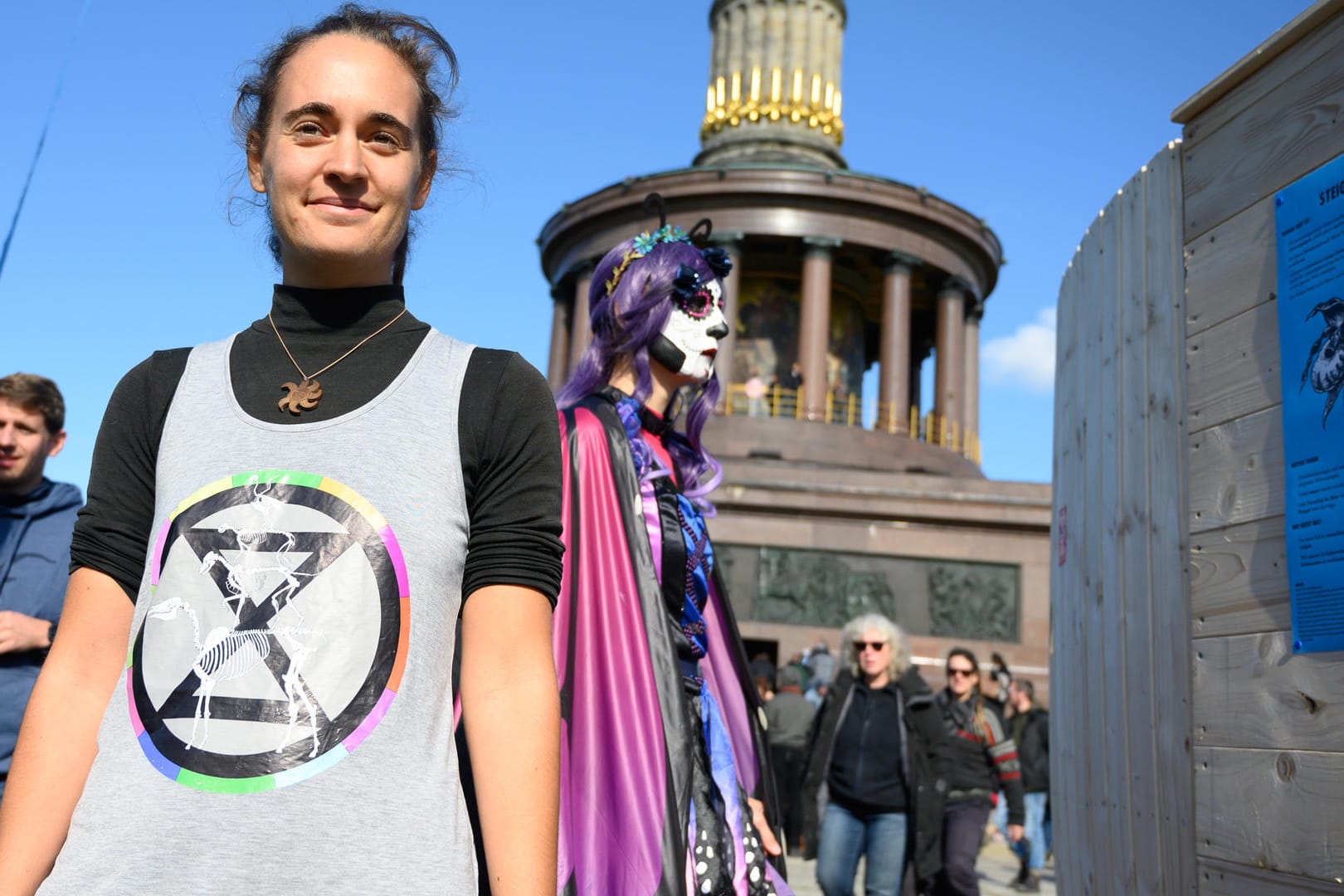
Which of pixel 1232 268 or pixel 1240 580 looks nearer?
pixel 1240 580

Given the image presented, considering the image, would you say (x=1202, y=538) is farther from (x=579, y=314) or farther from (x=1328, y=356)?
(x=579, y=314)

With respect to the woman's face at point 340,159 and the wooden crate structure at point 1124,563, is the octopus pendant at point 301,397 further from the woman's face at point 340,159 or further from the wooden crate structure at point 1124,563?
the wooden crate structure at point 1124,563

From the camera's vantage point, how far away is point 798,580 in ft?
71.8

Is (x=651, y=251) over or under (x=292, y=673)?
over

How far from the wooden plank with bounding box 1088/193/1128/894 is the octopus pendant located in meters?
2.82

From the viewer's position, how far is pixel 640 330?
3.91m

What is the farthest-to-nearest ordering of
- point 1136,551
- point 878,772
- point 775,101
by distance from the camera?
1. point 775,101
2. point 878,772
3. point 1136,551

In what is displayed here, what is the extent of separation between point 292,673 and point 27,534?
3367mm

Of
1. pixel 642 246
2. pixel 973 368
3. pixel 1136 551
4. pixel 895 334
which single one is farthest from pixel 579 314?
pixel 1136 551

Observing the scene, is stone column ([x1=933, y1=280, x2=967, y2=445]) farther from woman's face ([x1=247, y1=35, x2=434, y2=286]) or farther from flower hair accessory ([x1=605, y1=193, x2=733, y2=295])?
woman's face ([x1=247, y1=35, x2=434, y2=286])

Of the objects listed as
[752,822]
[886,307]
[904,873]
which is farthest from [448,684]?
[886,307]

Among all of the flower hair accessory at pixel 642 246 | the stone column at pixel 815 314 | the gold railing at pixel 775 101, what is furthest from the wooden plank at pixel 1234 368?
the gold railing at pixel 775 101

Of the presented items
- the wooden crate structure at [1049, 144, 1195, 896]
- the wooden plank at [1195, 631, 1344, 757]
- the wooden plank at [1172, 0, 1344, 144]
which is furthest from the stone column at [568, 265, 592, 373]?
the wooden plank at [1195, 631, 1344, 757]

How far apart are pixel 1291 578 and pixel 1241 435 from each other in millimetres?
434
